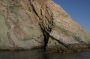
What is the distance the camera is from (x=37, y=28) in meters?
53.5

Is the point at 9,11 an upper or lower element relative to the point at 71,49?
upper

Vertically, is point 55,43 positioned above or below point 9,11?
below

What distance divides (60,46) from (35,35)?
200 inches

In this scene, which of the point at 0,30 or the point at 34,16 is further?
the point at 34,16

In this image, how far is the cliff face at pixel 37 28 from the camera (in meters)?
50.8

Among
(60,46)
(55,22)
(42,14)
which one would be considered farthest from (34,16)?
(60,46)

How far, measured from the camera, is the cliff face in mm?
50750

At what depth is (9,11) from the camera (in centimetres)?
5253

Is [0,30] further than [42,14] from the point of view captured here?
No

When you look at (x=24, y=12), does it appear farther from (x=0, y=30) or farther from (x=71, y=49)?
(x=71, y=49)

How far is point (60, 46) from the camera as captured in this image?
5041 centimetres

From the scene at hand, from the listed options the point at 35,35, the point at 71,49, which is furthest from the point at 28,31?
the point at 71,49

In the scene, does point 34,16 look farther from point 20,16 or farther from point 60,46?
point 60,46

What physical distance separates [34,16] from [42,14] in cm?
151
